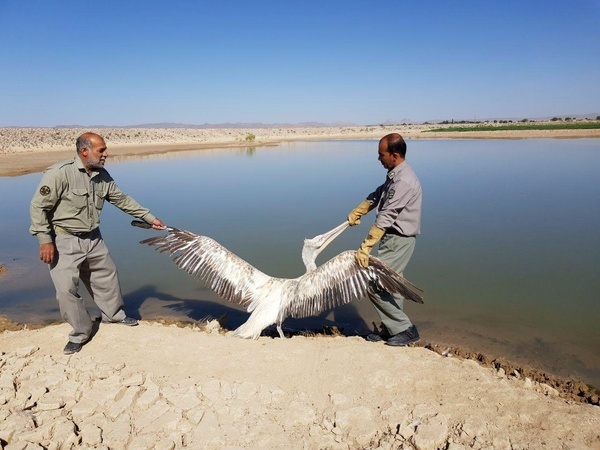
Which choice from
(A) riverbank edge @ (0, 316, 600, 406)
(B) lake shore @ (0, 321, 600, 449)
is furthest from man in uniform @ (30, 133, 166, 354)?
(A) riverbank edge @ (0, 316, 600, 406)

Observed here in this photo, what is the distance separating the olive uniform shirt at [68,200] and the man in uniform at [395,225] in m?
3.11

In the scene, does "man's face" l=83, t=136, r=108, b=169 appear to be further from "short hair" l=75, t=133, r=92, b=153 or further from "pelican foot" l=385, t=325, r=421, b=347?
"pelican foot" l=385, t=325, r=421, b=347

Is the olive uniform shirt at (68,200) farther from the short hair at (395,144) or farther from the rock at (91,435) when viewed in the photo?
the short hair at (395,144)

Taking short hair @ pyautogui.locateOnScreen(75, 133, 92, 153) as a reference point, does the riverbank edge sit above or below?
below

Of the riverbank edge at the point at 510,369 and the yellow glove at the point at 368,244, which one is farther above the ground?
the yellow glove at the point at 368,244

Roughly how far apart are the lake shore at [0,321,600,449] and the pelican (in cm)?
47

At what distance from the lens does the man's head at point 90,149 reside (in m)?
4.48

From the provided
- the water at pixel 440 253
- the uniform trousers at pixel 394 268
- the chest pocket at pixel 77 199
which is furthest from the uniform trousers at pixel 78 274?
the uniform trousers at pixel 394 268

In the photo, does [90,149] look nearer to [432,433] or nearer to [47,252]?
[47,252]

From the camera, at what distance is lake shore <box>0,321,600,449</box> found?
3400 mm

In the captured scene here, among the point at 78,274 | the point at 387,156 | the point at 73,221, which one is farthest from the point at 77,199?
the point at 387,156

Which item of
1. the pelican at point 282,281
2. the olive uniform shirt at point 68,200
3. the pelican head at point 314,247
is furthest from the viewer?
the pelican head at point 314,247

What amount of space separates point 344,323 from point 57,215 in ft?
14.4

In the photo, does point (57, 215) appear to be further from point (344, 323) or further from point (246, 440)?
point (344, 323)
